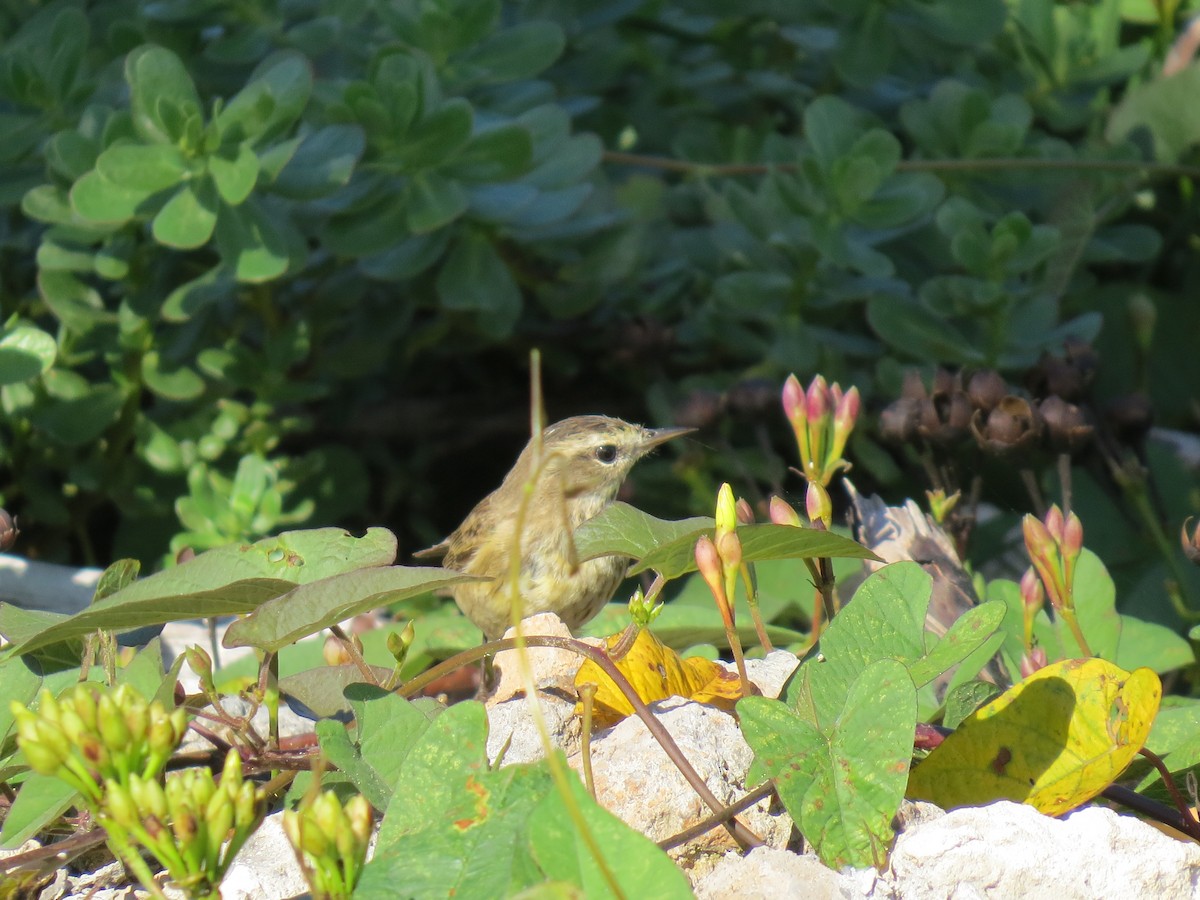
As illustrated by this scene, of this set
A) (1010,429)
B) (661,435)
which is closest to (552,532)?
(661,435)

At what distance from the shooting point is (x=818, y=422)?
2236 mm

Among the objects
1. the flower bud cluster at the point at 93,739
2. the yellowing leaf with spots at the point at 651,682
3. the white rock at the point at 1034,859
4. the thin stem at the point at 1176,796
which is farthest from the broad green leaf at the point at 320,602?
the thin stem at the point at 1176,796

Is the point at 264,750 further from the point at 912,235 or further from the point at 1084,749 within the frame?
the point at 912,235

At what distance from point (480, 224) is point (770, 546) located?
6.96ft

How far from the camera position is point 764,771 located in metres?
1.71

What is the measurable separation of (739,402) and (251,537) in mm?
1343

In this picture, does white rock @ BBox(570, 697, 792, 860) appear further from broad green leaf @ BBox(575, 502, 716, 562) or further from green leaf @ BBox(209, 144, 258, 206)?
green leaf @ BBox(209, 144, 258, 206)

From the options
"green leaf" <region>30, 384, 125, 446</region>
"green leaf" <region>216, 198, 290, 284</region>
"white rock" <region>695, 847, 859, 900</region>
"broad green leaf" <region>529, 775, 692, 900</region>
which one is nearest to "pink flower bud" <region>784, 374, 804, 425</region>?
"white rock" <region>695, 847, 859, 900</region>

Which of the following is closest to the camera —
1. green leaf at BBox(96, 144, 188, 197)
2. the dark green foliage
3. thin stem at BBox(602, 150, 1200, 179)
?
green leaf at BBox(96, 144, 188, 197)

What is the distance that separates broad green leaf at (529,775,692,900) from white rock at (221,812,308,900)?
0.49 meters

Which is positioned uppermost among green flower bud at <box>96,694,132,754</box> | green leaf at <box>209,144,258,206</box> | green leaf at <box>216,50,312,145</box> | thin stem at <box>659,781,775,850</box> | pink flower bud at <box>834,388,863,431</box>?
green flower bud at <box>96,694,132,754</box>

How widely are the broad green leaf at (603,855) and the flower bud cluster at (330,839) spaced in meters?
0.19

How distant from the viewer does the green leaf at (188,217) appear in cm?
302

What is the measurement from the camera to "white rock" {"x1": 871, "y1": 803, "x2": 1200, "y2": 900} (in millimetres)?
1633
